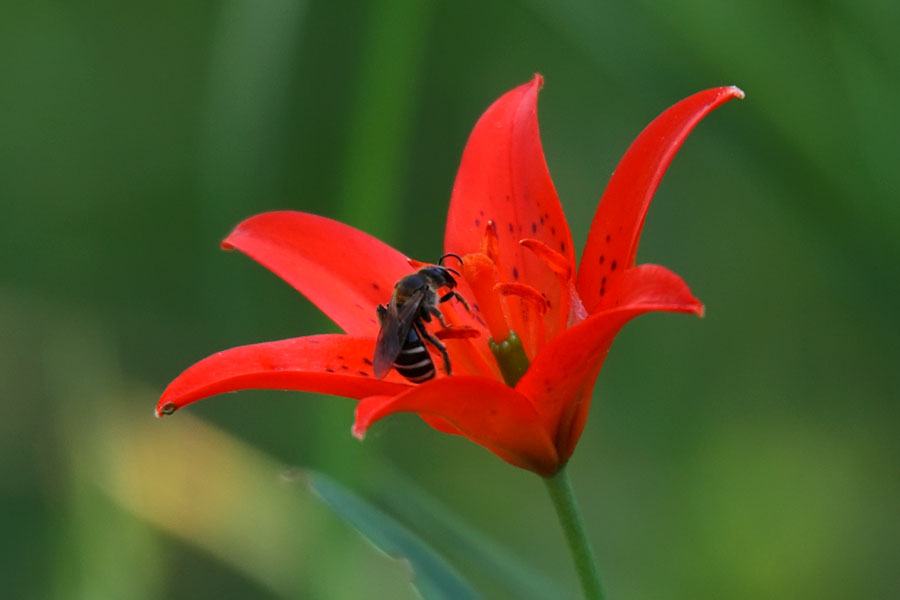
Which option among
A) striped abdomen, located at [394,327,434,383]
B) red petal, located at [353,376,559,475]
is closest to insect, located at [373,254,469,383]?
striped abdomen, located at [394,327,434,383]

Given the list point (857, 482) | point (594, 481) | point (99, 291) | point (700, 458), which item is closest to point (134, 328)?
point (99, 291)

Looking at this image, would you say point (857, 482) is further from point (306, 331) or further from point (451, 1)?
point (451, 1)

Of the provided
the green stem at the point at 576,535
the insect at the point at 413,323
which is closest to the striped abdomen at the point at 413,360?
the insect at the point at 413,323

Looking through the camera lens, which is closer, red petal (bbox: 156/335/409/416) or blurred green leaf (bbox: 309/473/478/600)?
red petal (bbox: 156/335/409/416)

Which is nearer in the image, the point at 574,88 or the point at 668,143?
the point at 668,143

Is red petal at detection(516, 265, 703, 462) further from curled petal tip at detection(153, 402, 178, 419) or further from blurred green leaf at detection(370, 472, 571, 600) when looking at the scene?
curled petal tip at detection(153, 402, 178, 419)

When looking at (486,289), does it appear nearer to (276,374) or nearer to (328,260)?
(328,260)

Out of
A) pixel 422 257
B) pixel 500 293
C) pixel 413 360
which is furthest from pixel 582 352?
pixel 422 257
